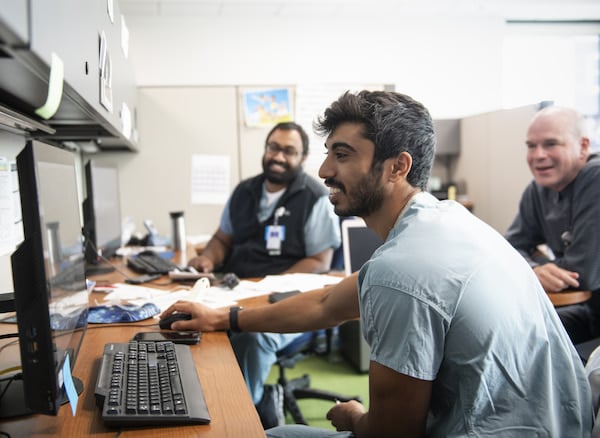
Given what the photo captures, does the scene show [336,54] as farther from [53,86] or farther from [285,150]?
[53,86]

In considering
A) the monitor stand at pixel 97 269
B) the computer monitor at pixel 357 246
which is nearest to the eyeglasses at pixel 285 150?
the computer monitor at pixel 357 246

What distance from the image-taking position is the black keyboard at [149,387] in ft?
2.89

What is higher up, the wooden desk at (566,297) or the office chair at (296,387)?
the wooden desk at (566,297)

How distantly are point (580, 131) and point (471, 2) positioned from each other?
7.99 ft

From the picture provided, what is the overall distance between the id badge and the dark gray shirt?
3.53 ft

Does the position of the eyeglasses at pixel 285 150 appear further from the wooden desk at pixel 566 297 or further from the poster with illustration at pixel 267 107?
the wooden desk at pixel 566 297

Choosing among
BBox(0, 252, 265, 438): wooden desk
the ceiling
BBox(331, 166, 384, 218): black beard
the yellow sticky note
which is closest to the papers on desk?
BBox(0, 252, 265, 438): wooden desk

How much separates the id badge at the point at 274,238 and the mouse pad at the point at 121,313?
1.08 metres

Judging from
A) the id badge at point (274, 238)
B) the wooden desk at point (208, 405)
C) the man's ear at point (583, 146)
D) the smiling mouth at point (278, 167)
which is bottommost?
the wooden desk at point (208, 405)

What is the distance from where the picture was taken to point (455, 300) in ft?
3.07

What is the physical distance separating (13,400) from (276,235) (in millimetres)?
1777

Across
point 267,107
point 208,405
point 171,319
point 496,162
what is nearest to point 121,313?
point 171,319

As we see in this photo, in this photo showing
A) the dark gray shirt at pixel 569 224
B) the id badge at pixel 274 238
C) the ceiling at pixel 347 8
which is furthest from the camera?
the ceiling at pixel 347 8

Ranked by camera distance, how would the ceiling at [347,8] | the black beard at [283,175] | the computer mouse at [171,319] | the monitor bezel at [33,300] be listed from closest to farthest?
the monitor bezel at [33,300] < the computer mouse at [171,319] < the black beard at [283,175] < the ceiling at [347,8]
